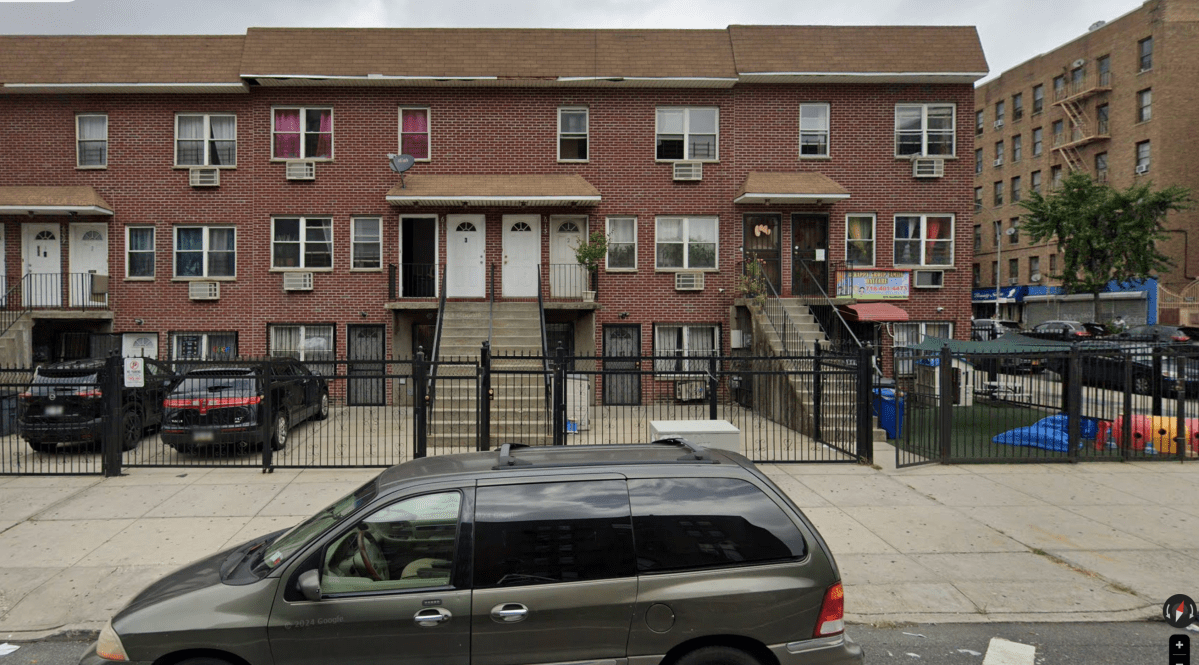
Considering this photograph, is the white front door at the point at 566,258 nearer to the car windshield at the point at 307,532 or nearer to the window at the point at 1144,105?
the car windshield at the point at 307,532

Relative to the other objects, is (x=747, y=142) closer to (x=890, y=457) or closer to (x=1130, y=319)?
(x=890, y=457)

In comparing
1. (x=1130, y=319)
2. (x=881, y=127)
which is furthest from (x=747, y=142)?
(x=1130, y=319)

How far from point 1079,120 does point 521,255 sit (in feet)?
140

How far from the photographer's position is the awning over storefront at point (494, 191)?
17578mm

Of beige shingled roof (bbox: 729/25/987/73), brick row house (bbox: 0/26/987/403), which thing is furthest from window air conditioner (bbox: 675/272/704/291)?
beige shingled roof (bbox: 729/25/987/73)

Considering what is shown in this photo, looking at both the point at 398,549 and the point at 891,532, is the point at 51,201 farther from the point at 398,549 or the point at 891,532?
Result: the point at 891,532

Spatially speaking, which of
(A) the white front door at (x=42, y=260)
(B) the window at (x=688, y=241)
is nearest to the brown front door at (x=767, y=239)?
(B) the window at (x=688, y=241)

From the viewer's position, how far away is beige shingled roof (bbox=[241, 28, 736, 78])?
60.3 ft

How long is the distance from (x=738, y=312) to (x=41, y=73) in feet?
62.9

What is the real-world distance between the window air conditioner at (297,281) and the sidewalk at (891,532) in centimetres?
837

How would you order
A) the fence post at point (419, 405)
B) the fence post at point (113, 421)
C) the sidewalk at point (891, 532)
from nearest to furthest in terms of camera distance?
the sidewalk at point (891, 532)
the fence post at point (113, 421)
the fence post at point (419, 405)

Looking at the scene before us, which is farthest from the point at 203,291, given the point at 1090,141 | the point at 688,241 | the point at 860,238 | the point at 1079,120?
the point at 1079,120

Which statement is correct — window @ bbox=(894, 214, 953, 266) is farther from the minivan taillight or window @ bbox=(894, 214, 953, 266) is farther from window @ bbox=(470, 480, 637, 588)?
window @ bbox=(470, 480, 637, 588)

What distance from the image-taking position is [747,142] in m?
19.2
